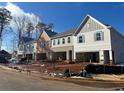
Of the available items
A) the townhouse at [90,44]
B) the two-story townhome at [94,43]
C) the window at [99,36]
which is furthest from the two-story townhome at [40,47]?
the window at [99,36]


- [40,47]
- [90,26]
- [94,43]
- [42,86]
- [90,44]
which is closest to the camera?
[42,86]

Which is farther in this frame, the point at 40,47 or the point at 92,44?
the point at 40,47

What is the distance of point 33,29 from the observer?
6309cm

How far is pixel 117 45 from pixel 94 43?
3.30 m

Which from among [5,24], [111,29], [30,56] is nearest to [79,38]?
[111,29]

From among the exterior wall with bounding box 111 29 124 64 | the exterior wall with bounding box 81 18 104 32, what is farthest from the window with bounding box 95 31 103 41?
the exterior wall with bounding box 111 29 124 64

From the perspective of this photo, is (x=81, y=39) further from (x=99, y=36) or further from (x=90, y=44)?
(x=99, y=36)

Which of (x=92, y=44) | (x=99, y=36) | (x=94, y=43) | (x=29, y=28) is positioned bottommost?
(x=92, y=44)

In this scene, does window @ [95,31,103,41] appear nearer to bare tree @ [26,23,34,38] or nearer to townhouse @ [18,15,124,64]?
townhouse @ [18,15,124,64]

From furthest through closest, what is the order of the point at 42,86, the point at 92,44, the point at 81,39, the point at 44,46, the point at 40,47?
the point at 40,47 → the point at 44,46 → the point at 81,39 → the point at 92,44 → the point at 42,86

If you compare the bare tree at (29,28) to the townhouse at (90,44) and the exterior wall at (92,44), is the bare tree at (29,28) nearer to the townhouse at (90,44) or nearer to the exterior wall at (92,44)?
the townhouse at (90,44)

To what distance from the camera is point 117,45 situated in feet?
94.6

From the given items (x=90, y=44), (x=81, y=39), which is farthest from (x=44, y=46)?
(x=90, y=44)

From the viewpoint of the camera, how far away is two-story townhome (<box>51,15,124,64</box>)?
26750 millimetres
